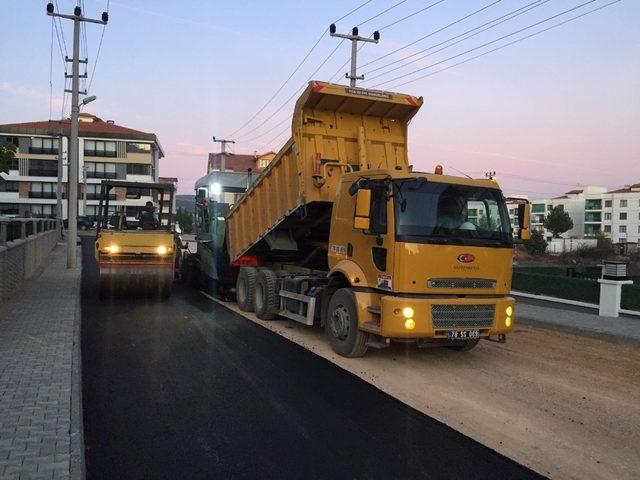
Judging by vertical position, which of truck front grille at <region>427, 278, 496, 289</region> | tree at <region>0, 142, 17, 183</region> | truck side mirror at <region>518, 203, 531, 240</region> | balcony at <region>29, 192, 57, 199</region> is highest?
balcony at <region>29, 192, 57, 199</region>

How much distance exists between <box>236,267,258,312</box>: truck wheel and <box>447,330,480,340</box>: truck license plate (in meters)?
5.10

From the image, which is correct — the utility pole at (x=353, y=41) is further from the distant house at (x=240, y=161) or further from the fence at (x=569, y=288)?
the distant house at (x=240, y=161)

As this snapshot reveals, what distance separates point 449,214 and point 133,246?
7.59m

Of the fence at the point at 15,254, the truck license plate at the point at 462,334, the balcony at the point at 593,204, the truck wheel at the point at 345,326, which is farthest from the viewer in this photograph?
the balcony at the point at 593,204

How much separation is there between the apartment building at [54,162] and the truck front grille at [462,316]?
62689 mm

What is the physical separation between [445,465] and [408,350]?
4.18 metres

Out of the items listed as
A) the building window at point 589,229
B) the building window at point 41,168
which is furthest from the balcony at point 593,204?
the building window at point 41,168

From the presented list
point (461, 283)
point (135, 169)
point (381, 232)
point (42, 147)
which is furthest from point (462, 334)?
point (42, 147)

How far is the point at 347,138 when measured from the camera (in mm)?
9156

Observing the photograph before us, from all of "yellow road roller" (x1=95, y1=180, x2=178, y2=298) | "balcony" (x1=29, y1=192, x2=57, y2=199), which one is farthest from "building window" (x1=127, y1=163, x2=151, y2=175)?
"yellow road roller" (x1=95, y1=180, x2=178, y2=298)

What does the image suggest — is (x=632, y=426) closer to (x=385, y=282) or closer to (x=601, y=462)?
(x=601, y=462)

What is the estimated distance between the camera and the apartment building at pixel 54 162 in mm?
66312

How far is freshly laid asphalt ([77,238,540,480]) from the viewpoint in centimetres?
416

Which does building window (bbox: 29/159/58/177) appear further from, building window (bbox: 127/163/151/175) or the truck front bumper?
the truck front bumper
